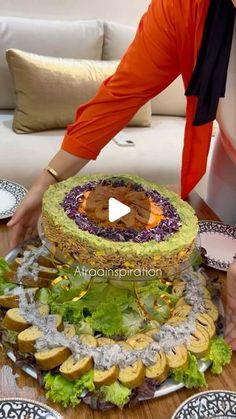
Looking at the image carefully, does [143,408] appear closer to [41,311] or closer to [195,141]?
[41,311]

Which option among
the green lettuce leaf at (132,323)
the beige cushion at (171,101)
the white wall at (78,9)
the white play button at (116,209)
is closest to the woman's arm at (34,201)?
the white play button at (116,209)

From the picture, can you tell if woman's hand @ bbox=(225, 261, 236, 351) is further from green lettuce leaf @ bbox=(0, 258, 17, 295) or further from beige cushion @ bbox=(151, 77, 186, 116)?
Answer: beige cushion @ bbox=(151, 77, 186, 116)

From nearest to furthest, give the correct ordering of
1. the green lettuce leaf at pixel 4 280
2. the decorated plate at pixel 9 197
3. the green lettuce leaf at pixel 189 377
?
the green lettuce leaf at pixel 189 377, the green lettuce leaf at pixel 4 280, the decorated plate at pixel 9 197

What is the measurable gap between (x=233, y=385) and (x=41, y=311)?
15.8 inches

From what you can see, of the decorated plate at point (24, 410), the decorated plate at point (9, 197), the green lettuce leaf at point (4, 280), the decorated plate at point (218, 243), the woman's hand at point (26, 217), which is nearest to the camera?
the decorated plate at point (24, 410)

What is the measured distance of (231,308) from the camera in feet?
3.17

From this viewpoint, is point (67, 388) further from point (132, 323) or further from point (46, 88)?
point (46, 88)

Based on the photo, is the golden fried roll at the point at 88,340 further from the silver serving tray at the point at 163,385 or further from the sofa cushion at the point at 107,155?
the sofa cushion at the point at 107,155

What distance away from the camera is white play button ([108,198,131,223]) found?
0.95 m

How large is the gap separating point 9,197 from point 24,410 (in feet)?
2.62

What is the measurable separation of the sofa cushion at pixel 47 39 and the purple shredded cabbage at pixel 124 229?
176 cm

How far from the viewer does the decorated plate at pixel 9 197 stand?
1367 millimetres

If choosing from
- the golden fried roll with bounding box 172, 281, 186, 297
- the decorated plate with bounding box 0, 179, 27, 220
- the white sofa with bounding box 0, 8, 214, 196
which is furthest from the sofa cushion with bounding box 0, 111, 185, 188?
the golden fried roll with bounding box 172, 281, 186, 297

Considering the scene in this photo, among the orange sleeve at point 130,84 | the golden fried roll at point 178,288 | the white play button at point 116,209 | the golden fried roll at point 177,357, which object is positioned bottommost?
the golden fried roll at point 178,288
